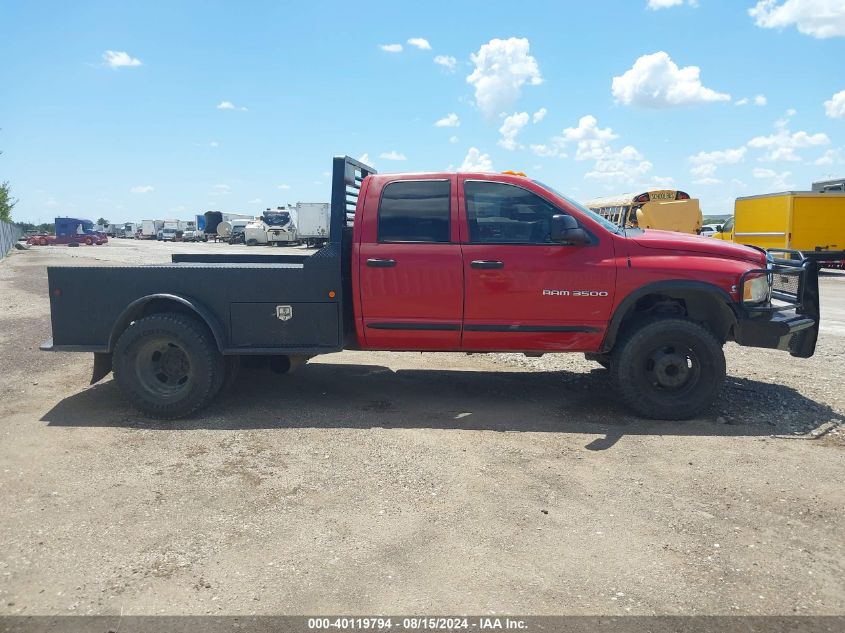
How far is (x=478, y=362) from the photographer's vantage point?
7.66 metres

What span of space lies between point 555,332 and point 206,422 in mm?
3158

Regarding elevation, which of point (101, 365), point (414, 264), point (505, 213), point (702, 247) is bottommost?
point (101, 365)

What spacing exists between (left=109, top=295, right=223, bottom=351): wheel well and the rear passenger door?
132cm

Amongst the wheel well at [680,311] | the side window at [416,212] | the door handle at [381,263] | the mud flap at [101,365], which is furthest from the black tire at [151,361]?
the wheel well at [680,311]

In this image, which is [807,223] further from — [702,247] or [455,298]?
[455,298]

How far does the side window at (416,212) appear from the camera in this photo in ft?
17.9

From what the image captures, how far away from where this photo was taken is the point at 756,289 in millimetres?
5328

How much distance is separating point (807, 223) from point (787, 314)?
644 inches

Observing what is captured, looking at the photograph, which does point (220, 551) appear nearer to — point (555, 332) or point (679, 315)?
point (555, 332)

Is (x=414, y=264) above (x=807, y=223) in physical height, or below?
below

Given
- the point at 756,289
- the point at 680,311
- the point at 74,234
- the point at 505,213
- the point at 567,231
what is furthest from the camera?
the point at 74,234

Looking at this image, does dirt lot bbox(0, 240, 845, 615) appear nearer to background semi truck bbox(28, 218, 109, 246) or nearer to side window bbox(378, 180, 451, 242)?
side window bbox(378, 180, 451, 242)

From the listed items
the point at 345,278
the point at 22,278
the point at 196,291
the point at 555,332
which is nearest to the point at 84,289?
the point at 196,291

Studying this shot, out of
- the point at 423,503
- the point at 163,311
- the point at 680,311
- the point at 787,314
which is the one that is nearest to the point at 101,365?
the point at 163,311
